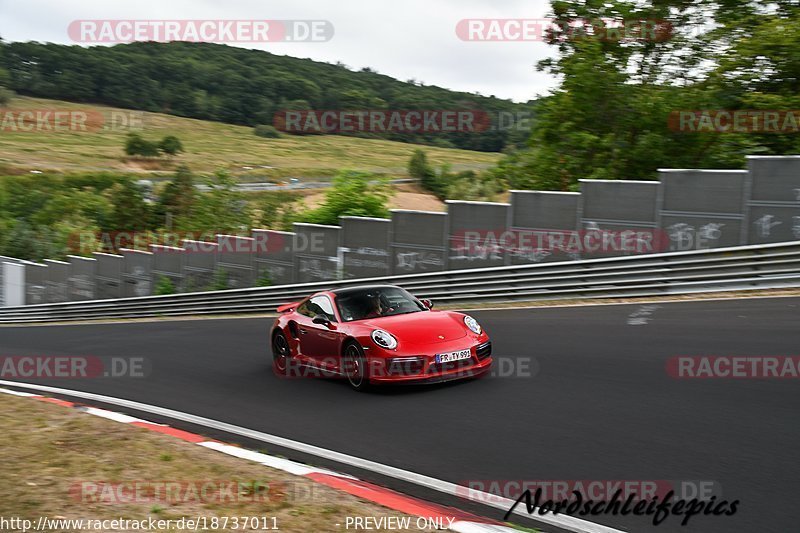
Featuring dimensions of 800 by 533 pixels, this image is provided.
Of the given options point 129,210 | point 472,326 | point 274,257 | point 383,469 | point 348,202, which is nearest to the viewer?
point 383,469

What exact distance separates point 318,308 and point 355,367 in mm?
1506

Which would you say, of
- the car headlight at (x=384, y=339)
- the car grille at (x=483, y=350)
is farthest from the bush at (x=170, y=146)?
the car grille at (x=483, y=350)

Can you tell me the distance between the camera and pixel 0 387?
1317 cm

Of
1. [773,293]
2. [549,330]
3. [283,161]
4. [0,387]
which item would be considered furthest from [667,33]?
[283,161]

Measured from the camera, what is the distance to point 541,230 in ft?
57.4

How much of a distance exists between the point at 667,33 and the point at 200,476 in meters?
21.3

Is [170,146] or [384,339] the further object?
[170,146]

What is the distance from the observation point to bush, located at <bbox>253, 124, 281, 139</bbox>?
97.9 meters

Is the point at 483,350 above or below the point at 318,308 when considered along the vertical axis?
below

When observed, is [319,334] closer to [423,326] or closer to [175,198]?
[423,326]

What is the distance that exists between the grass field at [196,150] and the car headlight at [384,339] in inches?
2649

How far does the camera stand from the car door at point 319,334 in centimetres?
1030

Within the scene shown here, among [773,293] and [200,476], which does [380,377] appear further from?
[773,293]

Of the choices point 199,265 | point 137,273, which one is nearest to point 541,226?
point 199,265
